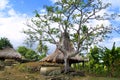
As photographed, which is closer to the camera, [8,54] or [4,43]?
[8,54]

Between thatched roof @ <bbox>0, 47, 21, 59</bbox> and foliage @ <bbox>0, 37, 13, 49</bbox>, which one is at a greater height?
foliage @ <bbox>0, 37, 13, 49</bbox>

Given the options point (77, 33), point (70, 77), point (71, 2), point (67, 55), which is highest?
point (71, 2)

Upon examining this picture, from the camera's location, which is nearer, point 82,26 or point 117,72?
point 82,26

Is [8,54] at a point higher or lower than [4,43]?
lower

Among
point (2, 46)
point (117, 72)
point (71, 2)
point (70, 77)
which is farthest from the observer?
point (2, 46)

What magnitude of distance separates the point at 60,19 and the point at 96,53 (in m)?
9.50

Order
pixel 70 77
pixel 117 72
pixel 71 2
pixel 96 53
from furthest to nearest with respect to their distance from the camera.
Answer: pixel 96 53
pixel 117 72
pixel 71 2
pixel 70 77

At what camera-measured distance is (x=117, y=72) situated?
2591cm

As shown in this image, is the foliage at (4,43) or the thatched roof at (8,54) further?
the thatched roof at (8,54)

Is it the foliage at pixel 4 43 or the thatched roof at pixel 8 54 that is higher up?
the foliage at pixel 4 43

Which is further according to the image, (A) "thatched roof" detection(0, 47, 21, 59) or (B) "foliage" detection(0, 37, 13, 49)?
(A) "thatched roof" detection(0, 47, 21, 59)

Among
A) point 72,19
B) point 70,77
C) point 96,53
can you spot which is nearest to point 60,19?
point 72,19

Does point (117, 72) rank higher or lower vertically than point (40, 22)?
lower

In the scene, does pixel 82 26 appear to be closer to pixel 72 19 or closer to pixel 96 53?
pixel 72 19
